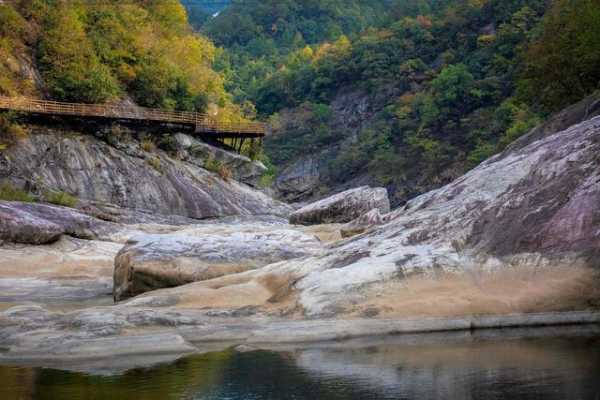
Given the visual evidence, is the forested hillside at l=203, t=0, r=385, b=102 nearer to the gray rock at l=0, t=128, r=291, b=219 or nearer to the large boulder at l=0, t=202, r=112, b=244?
the gray rock at l=0, t=128, r=291, b=219

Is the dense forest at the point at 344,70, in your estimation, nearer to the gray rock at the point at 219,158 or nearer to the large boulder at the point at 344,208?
the gray rock at the point at 219,158

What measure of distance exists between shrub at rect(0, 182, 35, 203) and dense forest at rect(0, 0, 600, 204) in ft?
34.0

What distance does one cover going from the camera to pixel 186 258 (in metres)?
19.3

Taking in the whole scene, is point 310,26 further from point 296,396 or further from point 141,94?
A: point 296,396

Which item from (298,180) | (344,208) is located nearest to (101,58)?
(344,208)

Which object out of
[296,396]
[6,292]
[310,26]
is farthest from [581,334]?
→ [310,26]

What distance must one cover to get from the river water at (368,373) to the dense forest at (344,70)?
26.6 metres

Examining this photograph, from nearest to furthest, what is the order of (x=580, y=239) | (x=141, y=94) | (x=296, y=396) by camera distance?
(x=296, y=396) → (x=580, y=239) → (x=141, y=94)

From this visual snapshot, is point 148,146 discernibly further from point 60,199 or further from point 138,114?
point 60,199

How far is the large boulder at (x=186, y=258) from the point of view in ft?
61.8

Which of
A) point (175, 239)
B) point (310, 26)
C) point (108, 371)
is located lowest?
point (108, 371)

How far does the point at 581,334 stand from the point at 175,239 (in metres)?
10.4

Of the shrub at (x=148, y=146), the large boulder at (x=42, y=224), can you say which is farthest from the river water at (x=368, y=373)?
the shrub at (x=148, y=146)

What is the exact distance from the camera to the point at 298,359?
12.6 metres
